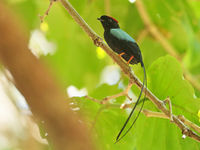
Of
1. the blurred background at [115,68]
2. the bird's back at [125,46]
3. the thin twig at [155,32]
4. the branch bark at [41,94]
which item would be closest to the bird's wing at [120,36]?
the bird's back at [125,46]

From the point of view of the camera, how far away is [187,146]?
8.36 feet

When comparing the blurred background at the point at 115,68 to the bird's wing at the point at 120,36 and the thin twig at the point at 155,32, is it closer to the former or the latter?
the thin twig at the point at 155,32

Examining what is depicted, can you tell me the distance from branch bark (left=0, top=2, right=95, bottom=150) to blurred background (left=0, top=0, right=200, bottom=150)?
821 millimetres

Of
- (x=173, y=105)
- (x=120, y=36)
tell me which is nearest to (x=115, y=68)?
(x=173, y=105)

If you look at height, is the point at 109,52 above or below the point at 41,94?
below

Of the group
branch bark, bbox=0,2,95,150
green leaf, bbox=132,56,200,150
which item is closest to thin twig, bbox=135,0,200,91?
green leaf, bbox=132,56,200,150

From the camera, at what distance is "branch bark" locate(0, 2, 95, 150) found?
63cm

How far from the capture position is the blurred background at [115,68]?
2453 millimetres

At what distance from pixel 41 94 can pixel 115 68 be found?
4.46m

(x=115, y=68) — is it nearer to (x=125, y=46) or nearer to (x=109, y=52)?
(x=125, y=46)

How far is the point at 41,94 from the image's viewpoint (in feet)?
2.10

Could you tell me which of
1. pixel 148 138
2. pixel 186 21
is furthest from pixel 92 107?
pixel 186 21

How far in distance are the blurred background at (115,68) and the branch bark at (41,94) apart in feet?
2.69

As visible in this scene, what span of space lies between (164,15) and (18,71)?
12.3ft
